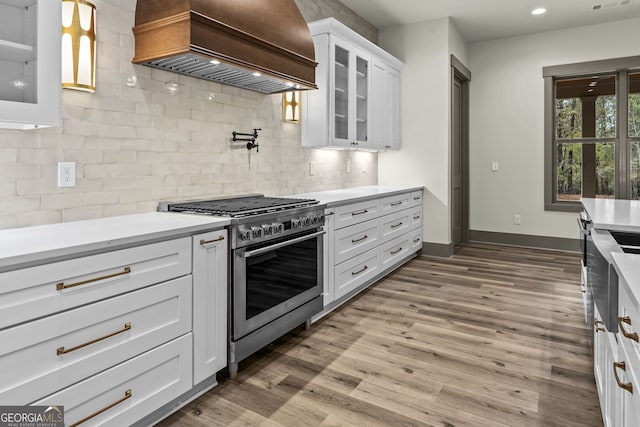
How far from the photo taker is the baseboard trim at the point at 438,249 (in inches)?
204

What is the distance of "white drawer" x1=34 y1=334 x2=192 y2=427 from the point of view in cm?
155

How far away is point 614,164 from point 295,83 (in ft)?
15.0

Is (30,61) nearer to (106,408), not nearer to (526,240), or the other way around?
(106,408)

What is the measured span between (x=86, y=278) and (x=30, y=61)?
861 millimetres

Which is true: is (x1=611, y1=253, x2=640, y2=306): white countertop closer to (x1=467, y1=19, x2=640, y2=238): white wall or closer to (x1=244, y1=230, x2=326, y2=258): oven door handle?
(x1=244, y1=230, x2=326, y2=258): oven door handle

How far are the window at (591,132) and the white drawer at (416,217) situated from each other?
Result: 1.87 metres

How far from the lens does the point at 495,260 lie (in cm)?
508

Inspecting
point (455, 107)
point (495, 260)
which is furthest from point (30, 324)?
point (455, 107)

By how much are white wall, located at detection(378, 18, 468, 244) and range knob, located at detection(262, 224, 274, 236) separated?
10.8ft

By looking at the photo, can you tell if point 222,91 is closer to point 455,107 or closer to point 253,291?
point 253,291

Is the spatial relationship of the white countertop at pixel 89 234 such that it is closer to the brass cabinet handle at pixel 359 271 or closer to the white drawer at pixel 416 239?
the brass cabinet handle at pixel 359 271

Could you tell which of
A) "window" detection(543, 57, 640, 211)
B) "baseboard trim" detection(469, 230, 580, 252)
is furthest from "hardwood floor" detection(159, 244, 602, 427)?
"window" detection(543, 57, 640, 211)

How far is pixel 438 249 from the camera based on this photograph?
5234mm

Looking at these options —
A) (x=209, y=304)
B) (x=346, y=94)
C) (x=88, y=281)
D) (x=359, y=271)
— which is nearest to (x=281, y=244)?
(x=209, y=304)
